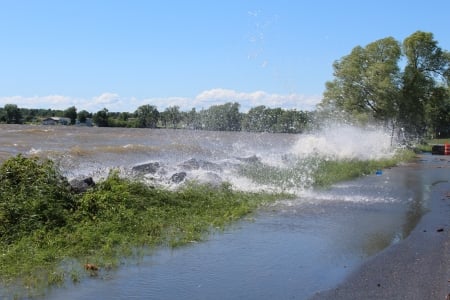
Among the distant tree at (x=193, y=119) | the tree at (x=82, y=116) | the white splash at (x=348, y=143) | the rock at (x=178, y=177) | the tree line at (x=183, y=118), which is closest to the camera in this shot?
the rock at (x=178, y=177)

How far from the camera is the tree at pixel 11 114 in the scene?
429ft

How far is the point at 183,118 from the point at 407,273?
9018 cm

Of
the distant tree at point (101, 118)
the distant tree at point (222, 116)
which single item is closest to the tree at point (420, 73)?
the distant tree at point (222, 116)

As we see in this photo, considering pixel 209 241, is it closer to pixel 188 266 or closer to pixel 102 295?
pixel 188 266

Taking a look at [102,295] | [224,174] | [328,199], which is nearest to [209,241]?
[102,295]

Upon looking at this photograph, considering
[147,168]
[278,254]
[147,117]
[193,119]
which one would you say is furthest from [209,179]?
[147,117]

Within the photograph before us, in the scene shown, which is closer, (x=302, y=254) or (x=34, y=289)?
(x=34, y=289)

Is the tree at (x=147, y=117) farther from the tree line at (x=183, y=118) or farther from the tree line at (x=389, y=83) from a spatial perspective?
the tree line at (x=389, y=83)

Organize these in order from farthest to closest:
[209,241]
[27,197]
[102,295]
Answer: [27,197] < [209,241] < [102,295]

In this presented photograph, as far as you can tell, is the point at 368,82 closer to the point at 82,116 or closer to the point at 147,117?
the point at 147,117

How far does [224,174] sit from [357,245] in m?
10.5

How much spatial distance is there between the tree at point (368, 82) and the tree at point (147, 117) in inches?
3642

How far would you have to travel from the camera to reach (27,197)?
10812mm

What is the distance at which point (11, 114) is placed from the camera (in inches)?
5202
